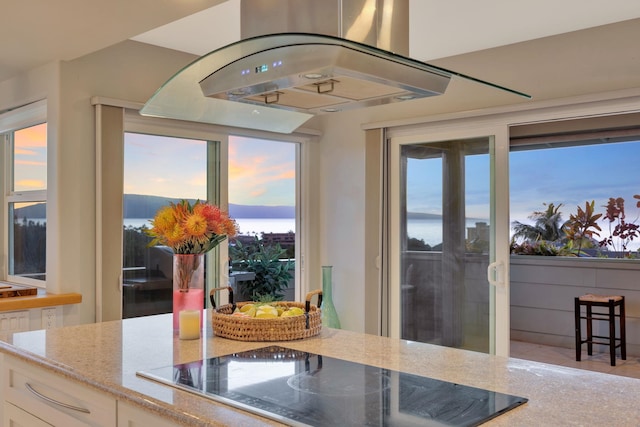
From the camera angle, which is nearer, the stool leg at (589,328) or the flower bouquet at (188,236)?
the flower bouquet at (188,236)

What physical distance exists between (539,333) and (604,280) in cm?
89

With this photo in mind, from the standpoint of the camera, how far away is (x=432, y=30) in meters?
3.49

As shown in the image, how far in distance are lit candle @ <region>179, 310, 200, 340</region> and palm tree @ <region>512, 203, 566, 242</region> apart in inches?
229

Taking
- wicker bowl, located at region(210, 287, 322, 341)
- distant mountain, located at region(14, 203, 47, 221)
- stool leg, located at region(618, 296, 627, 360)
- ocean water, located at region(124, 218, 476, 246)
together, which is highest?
distant mountain, located at region(14, 203, 47, 221)

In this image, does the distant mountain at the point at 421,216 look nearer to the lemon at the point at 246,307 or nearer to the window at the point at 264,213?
the window at the point at 264,213

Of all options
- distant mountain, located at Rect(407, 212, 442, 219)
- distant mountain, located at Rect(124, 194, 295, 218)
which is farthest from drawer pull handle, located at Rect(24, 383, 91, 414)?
distant mountain, located at Rect(407, 212, 442, 219)

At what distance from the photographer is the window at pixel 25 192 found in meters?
3.69

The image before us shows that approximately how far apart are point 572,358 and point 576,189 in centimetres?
228

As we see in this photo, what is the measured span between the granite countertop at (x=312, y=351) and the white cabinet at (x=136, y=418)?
3 cm

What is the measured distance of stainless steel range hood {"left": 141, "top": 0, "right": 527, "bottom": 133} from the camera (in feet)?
4.67

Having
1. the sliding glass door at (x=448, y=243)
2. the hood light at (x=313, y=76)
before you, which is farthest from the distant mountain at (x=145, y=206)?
the hood light at (x=313, y=76)

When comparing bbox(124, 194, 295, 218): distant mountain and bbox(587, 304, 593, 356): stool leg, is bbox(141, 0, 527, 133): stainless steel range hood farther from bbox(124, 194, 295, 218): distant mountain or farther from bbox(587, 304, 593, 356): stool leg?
bbox(587, 304, 593, 356): stool leg

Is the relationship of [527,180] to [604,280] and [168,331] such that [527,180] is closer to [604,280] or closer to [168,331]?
[604,280]

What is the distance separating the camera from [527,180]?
23.8 ft
